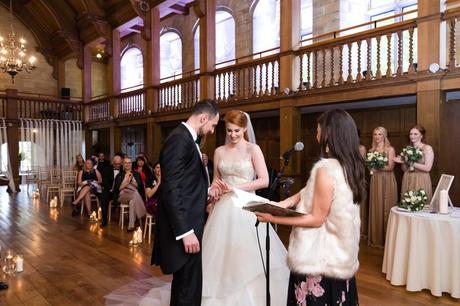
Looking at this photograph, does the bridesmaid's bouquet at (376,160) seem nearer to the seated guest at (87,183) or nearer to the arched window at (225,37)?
the seated guest at (87,183)

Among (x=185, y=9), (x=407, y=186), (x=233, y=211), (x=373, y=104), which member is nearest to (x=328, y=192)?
(x=233, y=211)

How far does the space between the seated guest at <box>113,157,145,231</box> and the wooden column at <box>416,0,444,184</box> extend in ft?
15.7

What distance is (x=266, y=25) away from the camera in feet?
36.4

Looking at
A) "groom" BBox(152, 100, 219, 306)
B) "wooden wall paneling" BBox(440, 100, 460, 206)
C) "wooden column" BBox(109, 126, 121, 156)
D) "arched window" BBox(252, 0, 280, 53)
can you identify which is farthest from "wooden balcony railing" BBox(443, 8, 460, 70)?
"wooden column" BBox(109, 126, 121, 156)

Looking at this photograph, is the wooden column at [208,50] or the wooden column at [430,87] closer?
the wooden column at [430,87]

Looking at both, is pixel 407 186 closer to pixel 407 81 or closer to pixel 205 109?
pixel 407 81

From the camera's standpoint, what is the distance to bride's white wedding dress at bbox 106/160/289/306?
9.93 feet

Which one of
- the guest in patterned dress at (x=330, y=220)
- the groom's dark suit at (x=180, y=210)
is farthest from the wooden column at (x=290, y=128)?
the guest in patterned dress at (x=330, y=220)

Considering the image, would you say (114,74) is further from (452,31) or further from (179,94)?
(452,31)

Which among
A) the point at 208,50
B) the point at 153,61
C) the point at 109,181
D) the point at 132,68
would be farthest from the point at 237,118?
the point at 132,68

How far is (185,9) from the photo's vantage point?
1336 cm

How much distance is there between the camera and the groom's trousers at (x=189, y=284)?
7.22ft

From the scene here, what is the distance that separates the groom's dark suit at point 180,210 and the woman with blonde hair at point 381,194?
12.8 ft

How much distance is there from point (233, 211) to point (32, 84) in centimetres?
1644
